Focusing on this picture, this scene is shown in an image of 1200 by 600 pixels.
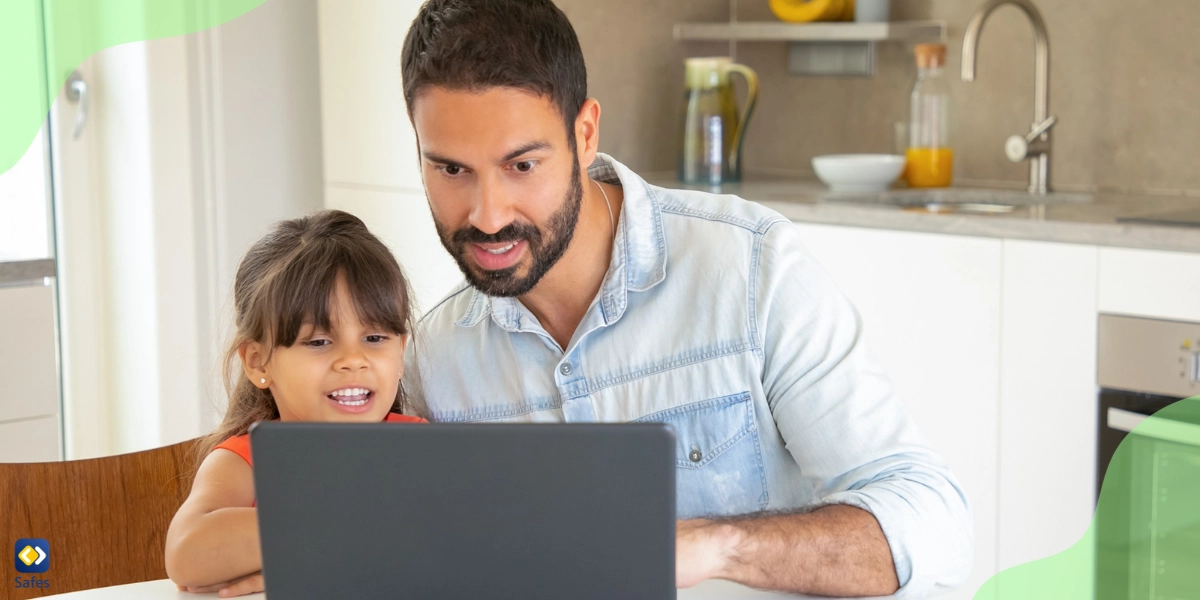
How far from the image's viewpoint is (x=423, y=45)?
Answer: 131 centimetres

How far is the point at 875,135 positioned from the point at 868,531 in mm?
2137

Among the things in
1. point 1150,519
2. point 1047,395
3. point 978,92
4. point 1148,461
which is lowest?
point 1150,519

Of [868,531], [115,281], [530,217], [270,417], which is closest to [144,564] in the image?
[270,417]

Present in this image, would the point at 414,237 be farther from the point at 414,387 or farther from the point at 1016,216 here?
the point at 414,387

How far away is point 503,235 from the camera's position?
1300 mm

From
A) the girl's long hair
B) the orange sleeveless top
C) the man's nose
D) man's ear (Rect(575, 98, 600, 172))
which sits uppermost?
man's ear (Rect(575, 98, 600, 172))

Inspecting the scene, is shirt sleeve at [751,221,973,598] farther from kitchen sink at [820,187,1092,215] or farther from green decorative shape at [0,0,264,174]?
green decorative shape at [0,0,264,174]

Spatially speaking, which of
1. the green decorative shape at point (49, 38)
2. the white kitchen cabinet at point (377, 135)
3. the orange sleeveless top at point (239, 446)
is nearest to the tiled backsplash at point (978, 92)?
the white kitchen cabinet at point (377, 135)

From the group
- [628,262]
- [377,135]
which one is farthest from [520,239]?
[377,135]

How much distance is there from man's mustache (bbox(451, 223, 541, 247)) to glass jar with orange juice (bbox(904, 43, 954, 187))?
1.78 m

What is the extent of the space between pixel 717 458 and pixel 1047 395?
1065 mm

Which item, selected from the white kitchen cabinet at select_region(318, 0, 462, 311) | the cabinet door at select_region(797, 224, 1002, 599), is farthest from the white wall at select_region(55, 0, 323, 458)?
the cabinet door at select_region(797, 224, 1002, 599)

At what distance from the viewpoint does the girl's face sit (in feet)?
4.52

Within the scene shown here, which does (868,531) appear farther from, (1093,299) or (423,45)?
(1093,299)
